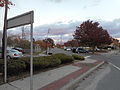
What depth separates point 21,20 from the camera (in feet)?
26.3

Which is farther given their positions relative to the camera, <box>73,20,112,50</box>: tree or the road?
<box>73,20,112,50</box>: tree

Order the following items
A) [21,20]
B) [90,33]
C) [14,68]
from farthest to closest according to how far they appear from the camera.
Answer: [90,33], [14,68], [21,20]

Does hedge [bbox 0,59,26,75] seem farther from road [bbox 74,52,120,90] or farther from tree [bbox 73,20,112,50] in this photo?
tree [bbox 73,20,112,50]

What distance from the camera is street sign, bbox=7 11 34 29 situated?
7451 mm

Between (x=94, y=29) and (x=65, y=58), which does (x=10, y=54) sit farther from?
(x=94, y=29)

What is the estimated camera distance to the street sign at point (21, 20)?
745cm

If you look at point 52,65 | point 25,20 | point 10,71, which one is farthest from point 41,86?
point 52,65

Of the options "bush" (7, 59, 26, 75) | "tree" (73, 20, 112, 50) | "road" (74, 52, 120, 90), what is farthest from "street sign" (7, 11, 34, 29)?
"tree" (73, 20, 112, 50)

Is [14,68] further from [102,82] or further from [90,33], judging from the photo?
[90,33]

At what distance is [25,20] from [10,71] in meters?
3.80

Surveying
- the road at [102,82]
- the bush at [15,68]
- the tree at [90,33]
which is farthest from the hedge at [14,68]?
the tree at [90,33]

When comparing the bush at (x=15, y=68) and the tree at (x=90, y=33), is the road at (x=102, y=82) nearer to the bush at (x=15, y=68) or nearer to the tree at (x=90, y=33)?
the bush at (x=15, y=68)

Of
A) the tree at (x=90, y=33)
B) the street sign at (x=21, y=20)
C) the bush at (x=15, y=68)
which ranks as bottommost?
the bush at (x=15, y=68)

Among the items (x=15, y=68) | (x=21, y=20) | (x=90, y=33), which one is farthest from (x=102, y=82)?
(x=90, y=33)
